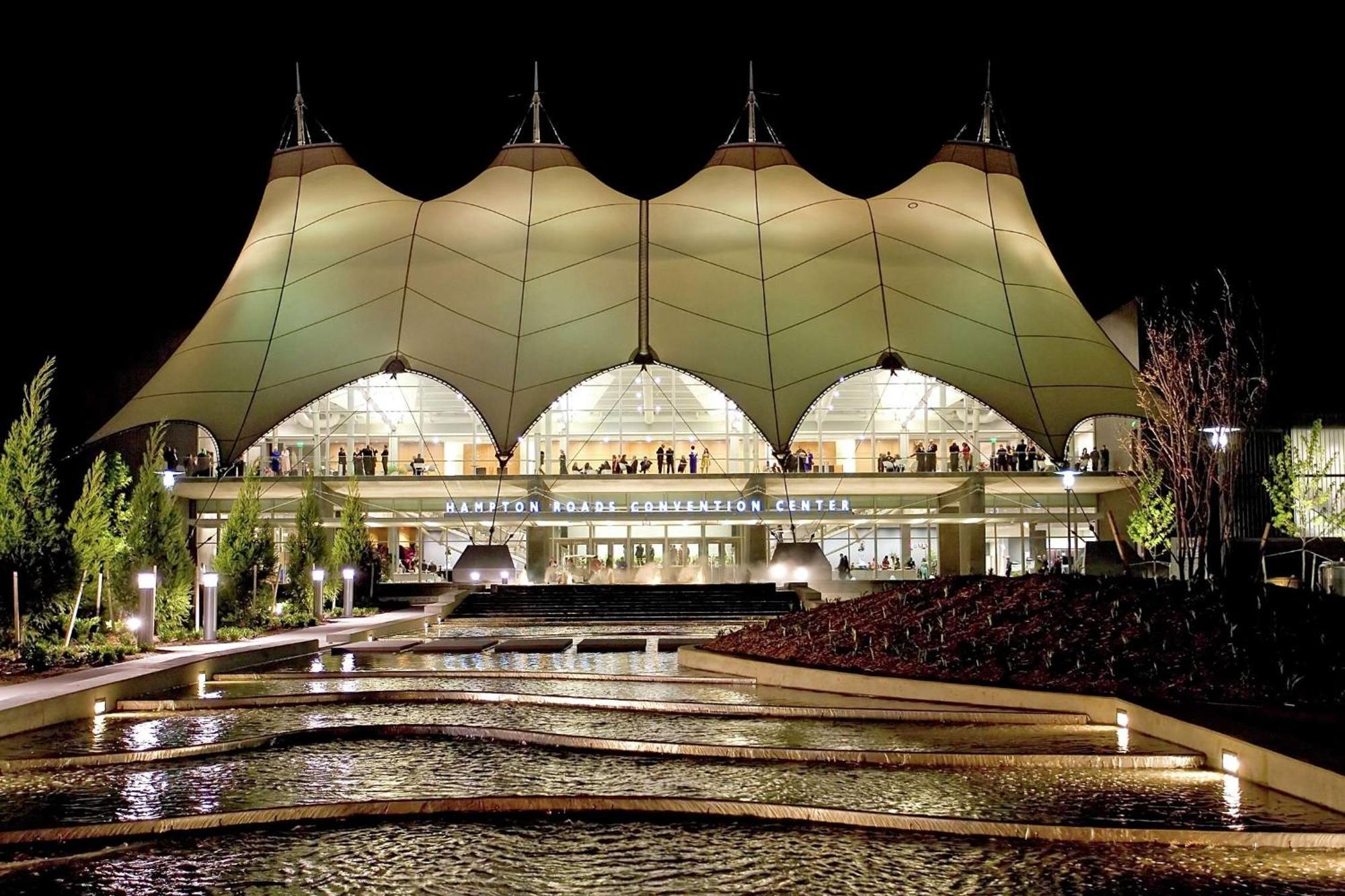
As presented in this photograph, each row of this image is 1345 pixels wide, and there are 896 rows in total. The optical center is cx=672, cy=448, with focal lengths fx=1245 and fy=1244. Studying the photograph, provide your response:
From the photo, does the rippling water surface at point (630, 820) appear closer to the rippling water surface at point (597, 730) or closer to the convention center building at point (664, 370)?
the rippling water surface at point (597, 730)

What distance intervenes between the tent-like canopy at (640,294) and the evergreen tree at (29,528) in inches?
770

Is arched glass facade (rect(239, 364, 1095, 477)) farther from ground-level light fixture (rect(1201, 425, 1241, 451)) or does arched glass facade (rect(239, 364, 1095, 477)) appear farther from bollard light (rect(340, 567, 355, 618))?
ground-level light fixture (rect(1201, 425, 1241, 451))

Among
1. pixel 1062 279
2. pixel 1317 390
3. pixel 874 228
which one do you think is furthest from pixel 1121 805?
pixel 1317 390

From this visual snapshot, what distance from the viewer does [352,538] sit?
31234 mm

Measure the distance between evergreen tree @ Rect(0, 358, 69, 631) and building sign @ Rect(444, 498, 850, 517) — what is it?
2183cm

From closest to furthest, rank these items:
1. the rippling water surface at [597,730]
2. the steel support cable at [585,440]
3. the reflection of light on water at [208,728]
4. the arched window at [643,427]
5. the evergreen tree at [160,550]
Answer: the rippling water surface at [597,730]
the reflection of light on water at [208,728]
the evergreen tree at [160,550]
the steel support cable at [585,440]
the arched window at [643,427]

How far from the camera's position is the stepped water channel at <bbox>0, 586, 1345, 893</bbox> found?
6.41m

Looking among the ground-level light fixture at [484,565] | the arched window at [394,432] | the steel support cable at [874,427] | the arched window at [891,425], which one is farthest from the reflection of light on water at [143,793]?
the arched window at [891,425]

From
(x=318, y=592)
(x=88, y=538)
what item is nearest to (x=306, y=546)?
(x=318, y=592)

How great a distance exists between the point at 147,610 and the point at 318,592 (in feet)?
27.3

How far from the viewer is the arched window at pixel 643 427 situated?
42.3m

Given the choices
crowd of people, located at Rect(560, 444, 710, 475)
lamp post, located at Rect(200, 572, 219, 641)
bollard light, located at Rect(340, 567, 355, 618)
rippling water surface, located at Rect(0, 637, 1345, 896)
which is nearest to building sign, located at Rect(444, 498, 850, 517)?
crowd of people, located at Rect(560, 444, 710, 475)

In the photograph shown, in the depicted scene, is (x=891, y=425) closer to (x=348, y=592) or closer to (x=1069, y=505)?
(x=1069, y=505)

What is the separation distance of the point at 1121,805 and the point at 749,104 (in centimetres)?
3857
